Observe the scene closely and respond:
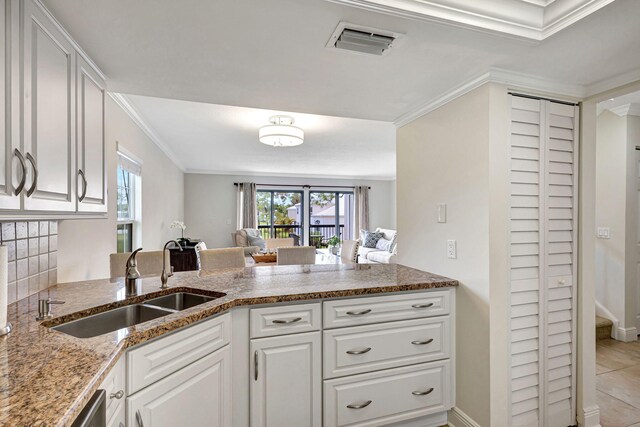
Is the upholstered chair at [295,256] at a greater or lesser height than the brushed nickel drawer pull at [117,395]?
greater

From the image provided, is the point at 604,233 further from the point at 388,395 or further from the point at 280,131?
the point at 280,131

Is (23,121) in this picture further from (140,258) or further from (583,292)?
A: (583,292)

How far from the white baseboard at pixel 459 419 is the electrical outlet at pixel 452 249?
0.94 meters

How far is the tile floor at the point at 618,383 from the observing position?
2.12m

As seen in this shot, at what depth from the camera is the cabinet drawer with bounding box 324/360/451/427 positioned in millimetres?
1790

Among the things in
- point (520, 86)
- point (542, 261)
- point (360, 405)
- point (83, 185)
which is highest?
point (520, 86)

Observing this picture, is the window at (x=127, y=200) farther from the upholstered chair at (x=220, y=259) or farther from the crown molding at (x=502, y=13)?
the crown molding at (x=502, y=13)

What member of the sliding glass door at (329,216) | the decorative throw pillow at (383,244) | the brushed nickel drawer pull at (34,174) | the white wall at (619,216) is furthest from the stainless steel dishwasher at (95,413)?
the sliding glass door at (329,216)

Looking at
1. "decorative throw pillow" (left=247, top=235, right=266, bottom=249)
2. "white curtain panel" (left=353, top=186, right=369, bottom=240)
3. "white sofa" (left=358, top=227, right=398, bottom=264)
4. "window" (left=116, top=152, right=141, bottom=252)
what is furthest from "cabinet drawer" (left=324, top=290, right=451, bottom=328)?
"white curtain panel" (left=353, top=186, right=369, bottom=240)

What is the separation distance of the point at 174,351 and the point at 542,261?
6.71 ft

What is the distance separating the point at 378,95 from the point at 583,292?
5.97 ft

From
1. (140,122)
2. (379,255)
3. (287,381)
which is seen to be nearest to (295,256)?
(287,381)

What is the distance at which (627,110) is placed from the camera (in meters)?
3.20

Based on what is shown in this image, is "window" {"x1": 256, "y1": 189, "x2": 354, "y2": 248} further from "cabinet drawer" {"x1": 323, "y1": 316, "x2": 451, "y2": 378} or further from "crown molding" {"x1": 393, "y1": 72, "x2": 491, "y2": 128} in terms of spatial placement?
"cabinet drawer" {"x1": 323, "y1": 316, "x2": 451, "y2": 378}
